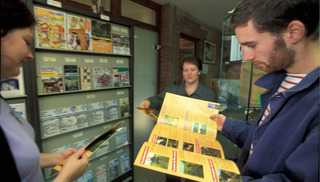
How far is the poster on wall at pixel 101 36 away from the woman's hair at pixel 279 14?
1508mm

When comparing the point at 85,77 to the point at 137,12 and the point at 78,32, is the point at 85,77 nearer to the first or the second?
the point at 78,32

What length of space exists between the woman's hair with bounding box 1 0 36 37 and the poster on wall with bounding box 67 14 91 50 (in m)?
1.07

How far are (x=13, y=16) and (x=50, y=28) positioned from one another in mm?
1062

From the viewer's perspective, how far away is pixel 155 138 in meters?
0.91

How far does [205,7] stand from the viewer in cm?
338

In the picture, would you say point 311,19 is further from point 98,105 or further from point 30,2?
point 98,105

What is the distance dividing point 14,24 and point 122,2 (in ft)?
8.09

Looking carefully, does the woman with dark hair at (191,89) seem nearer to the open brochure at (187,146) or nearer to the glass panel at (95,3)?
the open brochure at (187,146)

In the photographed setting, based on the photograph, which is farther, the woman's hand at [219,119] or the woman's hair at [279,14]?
the woman's hand at [219,119]

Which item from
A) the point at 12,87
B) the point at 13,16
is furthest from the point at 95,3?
the point at 13,16

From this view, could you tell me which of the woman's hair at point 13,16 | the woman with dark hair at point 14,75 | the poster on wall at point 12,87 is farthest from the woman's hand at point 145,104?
the woman's hair at point 13,16

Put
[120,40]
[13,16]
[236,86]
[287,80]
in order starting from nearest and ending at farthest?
[13,16] < [287,80] < [236,86] < [120,40]

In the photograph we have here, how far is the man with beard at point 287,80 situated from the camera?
523 mm

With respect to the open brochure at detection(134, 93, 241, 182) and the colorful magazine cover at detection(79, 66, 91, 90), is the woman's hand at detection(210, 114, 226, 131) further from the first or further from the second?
the colorful magazine cover at detection(79, 66, 91, 90)
